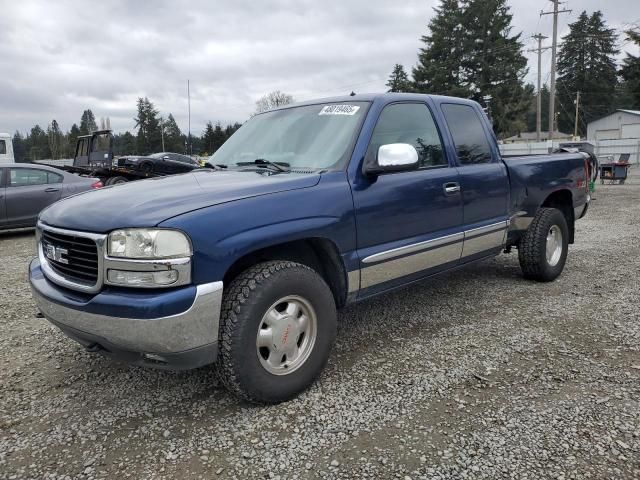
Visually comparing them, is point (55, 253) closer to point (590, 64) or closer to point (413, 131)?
point (413, 131)

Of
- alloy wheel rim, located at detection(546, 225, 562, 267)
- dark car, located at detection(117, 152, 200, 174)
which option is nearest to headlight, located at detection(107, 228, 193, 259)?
alloy wheel rim, located at detection(546, 225, 562, 267)

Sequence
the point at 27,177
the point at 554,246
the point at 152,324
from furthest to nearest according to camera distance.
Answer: the point at 27,177 < the point at 554,246 < the point at 152,324

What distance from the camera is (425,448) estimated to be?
238 cm

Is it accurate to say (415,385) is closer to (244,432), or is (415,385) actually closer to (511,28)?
(244,432)

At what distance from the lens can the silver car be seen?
8.74 meters

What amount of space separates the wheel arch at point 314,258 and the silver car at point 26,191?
7656 mm

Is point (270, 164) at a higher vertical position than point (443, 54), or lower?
lower

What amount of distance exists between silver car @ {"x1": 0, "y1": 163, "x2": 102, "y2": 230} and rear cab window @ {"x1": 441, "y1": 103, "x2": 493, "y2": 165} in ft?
25.6

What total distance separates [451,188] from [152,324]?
2.47 m

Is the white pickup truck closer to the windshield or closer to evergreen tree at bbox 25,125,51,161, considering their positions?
the windshield

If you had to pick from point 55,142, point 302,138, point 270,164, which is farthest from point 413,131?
point 55,142

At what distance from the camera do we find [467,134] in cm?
425

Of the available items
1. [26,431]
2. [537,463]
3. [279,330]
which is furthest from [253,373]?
[537,463]

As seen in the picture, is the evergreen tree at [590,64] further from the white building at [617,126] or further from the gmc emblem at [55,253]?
the gmc emblem at [55,253]
